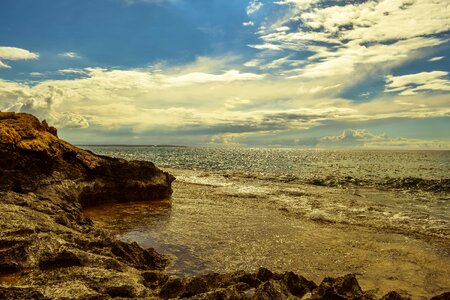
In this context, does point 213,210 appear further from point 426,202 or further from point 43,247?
point 426,202

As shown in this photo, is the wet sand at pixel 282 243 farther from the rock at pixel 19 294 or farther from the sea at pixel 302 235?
the rock at pixel 19 294

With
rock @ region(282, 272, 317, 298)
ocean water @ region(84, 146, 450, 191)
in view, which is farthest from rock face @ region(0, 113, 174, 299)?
ocean water @ region(84, 146, 450, 191)

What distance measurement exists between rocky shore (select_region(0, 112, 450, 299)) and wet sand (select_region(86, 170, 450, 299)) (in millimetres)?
1788

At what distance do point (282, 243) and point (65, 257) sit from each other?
761cm

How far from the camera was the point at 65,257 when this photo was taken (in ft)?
23.4

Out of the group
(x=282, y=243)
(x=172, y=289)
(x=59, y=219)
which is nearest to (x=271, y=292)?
(x=172, y=289)

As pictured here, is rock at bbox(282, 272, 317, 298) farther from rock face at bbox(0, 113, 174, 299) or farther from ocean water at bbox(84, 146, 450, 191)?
ocean water at bbox(84, 146, 450, 191)

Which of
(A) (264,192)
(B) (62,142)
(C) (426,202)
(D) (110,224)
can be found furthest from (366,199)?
(B) (62,142)

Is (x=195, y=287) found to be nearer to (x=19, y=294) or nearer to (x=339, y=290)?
(x=339, y=290)

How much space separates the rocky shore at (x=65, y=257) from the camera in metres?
5.90

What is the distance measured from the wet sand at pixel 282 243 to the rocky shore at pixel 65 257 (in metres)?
1.79

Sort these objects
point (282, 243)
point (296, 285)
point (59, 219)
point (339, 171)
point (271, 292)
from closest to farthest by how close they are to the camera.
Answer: point (271, 292), point (296, 285), point (59, 219), point (282, 243), point (339, 171)

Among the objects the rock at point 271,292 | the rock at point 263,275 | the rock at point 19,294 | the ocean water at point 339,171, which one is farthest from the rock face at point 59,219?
the ocean water at point 339,171

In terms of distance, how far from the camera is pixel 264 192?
1081 inches
